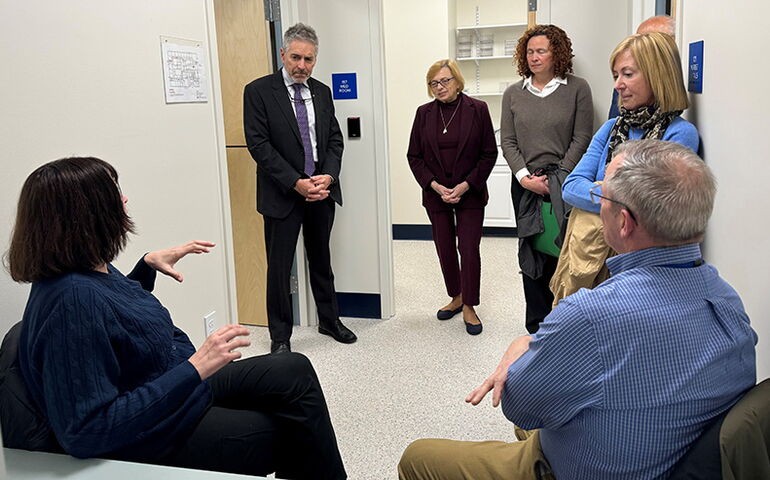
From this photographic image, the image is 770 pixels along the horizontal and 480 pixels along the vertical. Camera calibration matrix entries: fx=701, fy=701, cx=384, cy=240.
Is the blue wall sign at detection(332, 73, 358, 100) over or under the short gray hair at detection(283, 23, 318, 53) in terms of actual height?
under

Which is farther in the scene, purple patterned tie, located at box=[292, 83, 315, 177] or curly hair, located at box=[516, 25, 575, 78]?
purple patterned tie, located at box=[292, 83, 315, 177]

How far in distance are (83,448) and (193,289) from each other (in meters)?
1.40

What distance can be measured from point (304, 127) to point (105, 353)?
2.41 meters

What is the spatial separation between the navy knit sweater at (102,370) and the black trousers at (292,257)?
2038 millimetres

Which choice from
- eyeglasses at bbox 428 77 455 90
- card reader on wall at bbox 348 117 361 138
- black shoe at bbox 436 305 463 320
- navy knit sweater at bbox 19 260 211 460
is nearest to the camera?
navy knit sweater at bbox 19 260 211 460

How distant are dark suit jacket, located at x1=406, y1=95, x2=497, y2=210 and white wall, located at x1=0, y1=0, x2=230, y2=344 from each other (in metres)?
1.48

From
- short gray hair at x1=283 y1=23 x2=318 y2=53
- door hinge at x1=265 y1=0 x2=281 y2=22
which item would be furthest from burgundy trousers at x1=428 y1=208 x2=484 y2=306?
door hinge at x1=265 y1=0 x2=281 y2=22

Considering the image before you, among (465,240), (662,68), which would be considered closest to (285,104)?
(465,240)

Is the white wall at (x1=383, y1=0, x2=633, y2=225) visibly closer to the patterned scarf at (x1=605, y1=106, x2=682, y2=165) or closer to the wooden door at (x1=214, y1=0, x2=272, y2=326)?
the wooden door at (x1=214, y1=0, x2=272, y2=326)

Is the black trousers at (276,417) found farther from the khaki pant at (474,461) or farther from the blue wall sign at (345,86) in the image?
the blue wall sign at (345,86)

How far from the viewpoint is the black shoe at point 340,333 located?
4.04 metres

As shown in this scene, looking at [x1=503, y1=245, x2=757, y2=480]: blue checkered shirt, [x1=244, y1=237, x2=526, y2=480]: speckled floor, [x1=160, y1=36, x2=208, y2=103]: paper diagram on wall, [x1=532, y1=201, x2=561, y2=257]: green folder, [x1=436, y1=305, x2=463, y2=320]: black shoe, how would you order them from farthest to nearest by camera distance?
1. [x1=436, y1=305, x2=463, y2=320]: black shoe
2. [x1=532, y1=201, x2=561, y2=257]: green folder
3. [x1=244, y1=237, x2=526, y2=480]: speckled floor
4. [x1=160, y1=36, x2=208, y2=103]: paper diagram on wall
5. [x1=503, y1=245, x2=757, y2=480]: blue checkered shirt

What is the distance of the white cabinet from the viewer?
6691 millimetres

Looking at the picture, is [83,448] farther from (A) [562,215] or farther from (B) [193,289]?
(A) [562,215]
